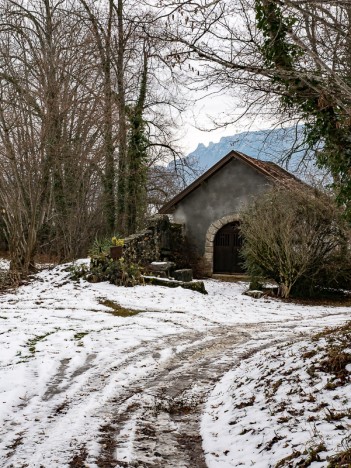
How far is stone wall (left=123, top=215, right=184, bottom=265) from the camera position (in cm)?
1588

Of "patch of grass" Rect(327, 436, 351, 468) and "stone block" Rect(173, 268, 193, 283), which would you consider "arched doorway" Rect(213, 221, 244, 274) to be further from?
"patch of grass" Rect(327, 436, 351, 468)

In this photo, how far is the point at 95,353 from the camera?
7.37 meters

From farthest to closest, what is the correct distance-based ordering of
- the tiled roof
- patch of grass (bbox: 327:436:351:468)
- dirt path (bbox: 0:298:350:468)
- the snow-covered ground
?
the tiled roof < the snow-covered ground < dirt path (bbox: 0:298:350:468) < patch of grass (bbox: 327:436:351:468)

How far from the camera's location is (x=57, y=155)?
1639cm

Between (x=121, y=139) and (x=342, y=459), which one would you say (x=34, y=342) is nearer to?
(x=342, y=459)

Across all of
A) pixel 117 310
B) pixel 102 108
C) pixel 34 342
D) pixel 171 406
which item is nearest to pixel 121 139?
pixel 102 108

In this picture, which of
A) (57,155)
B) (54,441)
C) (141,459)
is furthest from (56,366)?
(57,155)

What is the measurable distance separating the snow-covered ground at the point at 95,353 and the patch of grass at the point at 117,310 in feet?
0.36

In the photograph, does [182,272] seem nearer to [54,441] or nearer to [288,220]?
[288,220]

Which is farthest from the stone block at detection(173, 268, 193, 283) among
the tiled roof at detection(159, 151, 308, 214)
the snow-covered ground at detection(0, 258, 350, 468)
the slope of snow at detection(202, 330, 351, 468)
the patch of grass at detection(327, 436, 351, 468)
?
the patch of grass at detection(327, 436, 351, 468)

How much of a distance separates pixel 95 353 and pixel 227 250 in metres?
14.3

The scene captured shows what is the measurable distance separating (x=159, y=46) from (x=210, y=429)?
471cm

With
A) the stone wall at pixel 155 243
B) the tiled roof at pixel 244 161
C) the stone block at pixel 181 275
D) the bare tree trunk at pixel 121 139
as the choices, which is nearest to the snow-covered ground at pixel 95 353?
the stone block at pixel 181 275

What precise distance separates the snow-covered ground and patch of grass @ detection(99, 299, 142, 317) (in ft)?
0.36
